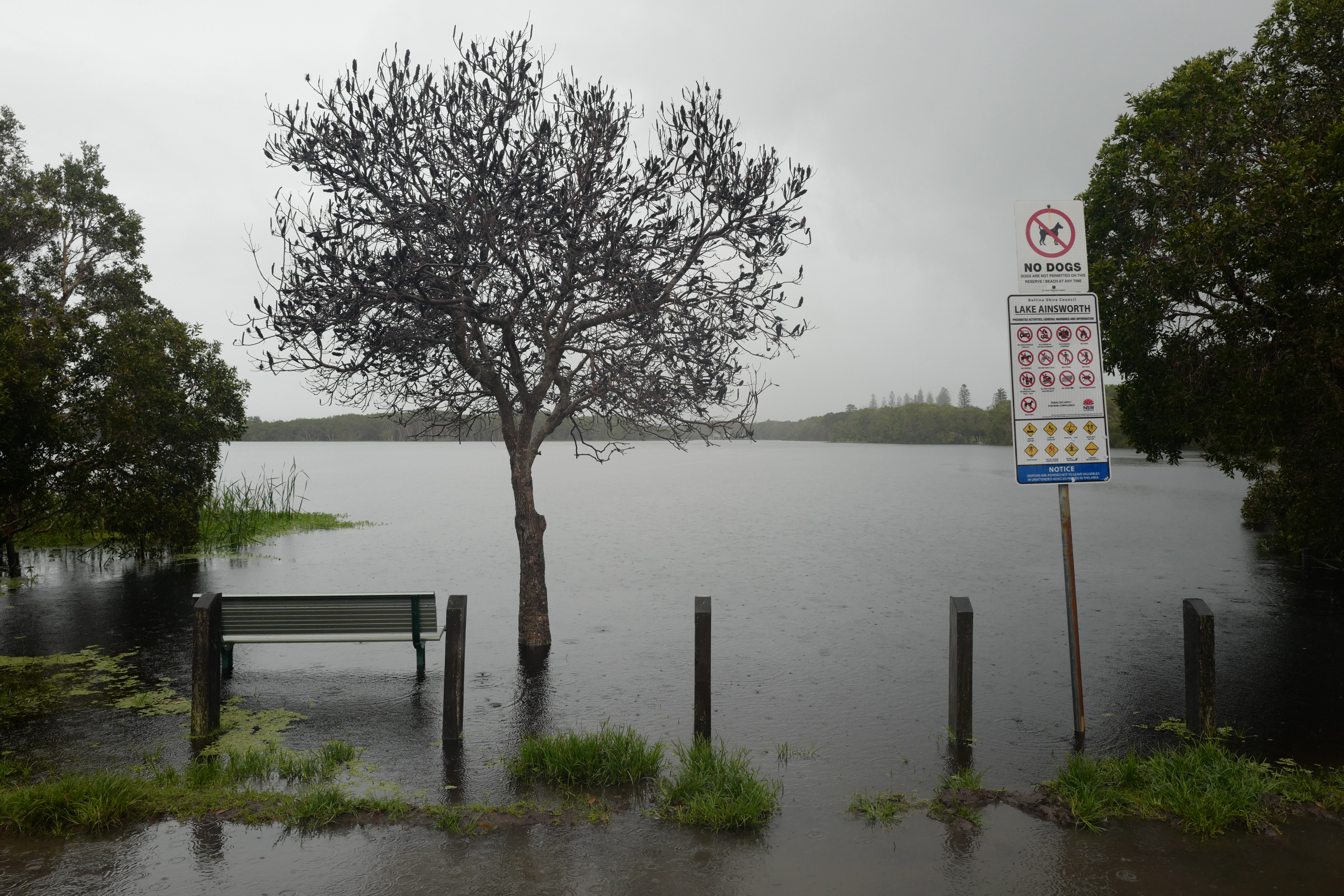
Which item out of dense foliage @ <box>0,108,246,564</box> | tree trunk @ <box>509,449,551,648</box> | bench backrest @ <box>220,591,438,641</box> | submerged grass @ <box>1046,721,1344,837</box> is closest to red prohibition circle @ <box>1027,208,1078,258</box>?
submerged grass @ <box>1046,721,1344,837</box>

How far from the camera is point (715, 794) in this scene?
5488 mm

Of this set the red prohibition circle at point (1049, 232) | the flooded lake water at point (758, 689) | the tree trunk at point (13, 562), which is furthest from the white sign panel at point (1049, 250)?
the tree trunk at point (13, 562)

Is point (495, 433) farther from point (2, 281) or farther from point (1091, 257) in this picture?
point (1091, 257)

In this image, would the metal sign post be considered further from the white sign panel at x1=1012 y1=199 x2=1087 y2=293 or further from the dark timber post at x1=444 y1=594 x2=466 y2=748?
the dark timber post at x1=444 y1=594 x2=466 y2=748

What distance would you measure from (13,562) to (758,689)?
15946mm

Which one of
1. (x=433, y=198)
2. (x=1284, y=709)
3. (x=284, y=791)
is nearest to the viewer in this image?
(x=284, y=791)

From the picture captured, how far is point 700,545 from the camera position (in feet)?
86.3

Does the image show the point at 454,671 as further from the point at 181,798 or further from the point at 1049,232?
the point at 1049,232

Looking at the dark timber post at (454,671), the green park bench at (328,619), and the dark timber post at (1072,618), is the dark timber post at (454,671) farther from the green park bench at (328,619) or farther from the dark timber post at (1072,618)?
the dark timber post at (1072,618)

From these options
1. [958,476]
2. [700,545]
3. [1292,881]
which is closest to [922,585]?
[700,545]

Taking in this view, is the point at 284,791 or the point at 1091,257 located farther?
the point at 1091,257

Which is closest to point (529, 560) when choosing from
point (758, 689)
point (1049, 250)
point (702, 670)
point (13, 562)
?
point (758, 689)

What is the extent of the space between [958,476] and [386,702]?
68.1 metres

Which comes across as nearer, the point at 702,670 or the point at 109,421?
the point at 702,670
